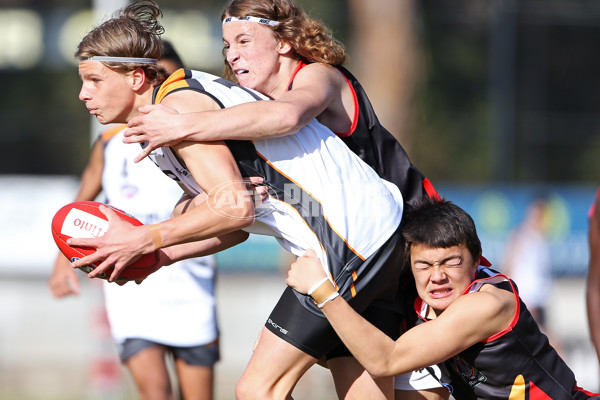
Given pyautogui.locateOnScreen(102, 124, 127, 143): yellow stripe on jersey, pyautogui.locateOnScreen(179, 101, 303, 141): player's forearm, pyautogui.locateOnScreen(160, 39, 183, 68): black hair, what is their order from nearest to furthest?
pyautogui.locateOnScreen(179, 101, 303, 141): player's forearm → pyautogui.locateOnScreen(160, 39, 183, 68): black hair → pyautogui.locateOnScreen(102, 124, 127, 143): yellow stripe on jersey

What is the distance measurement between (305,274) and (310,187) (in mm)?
353

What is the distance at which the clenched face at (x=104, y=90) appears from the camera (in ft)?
11.7

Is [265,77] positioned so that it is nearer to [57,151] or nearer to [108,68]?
[108,68]

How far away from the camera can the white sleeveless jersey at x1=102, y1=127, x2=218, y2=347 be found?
17.3 feet

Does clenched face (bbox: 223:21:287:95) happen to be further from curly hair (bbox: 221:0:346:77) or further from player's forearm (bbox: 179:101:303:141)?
player's forearm (bbox: 179:101:303:141)

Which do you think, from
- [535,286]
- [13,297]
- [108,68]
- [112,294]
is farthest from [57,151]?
[108,68]

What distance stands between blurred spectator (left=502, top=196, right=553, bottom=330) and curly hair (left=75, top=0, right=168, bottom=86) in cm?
743

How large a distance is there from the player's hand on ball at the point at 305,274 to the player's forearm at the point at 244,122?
0.50 m

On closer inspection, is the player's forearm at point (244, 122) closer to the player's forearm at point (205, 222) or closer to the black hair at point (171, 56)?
the player's forearm at point (205, 222)

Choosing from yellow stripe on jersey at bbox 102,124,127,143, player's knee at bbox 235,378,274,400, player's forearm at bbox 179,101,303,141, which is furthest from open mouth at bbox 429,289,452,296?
yellow stripe on jersey at bbox 102,124,127,143

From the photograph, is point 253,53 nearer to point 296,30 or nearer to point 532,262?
point 296,30

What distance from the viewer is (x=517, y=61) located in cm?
1733

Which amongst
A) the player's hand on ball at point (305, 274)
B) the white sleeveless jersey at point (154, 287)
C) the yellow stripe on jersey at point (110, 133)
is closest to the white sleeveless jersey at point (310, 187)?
the player's hand on ball at point (305, 274)

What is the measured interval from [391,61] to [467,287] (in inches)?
453
